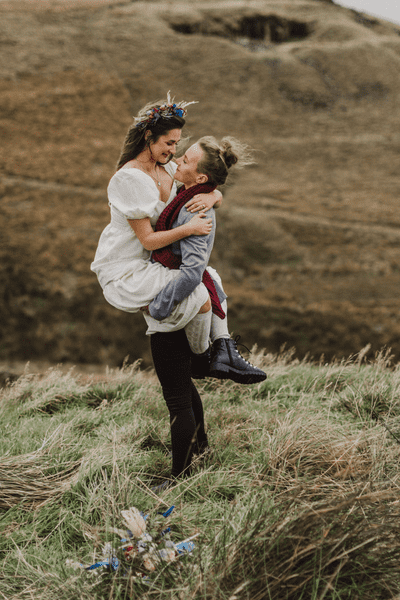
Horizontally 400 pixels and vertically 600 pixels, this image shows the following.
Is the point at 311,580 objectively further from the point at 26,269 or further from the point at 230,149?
the point at 26,269

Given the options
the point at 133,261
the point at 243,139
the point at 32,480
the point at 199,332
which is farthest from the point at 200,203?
the point at 243,139

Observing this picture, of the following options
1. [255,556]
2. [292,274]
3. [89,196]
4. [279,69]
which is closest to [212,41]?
[279,69]

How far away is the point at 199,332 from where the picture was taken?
2.26m

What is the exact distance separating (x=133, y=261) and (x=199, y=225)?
373 millimetres

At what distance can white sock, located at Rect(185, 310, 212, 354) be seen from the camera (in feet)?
7.33

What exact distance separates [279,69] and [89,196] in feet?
34.6

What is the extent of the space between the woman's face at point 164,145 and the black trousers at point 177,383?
0.87 metres

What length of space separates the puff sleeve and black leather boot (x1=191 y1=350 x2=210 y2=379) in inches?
30.1

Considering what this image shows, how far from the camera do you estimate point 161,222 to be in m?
2.25

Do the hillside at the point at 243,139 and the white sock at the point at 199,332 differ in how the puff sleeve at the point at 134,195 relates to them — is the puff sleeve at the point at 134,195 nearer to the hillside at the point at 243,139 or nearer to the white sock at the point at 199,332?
the white sock at the point at 199,332

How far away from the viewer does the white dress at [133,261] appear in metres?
2.14

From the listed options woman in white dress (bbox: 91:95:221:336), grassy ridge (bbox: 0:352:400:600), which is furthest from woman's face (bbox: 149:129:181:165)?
grassy ridge (bbox: 0:352:400:600)

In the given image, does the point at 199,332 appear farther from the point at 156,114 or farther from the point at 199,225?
the point at 156,114

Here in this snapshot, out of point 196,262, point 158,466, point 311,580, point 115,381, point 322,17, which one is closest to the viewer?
point 311,580
